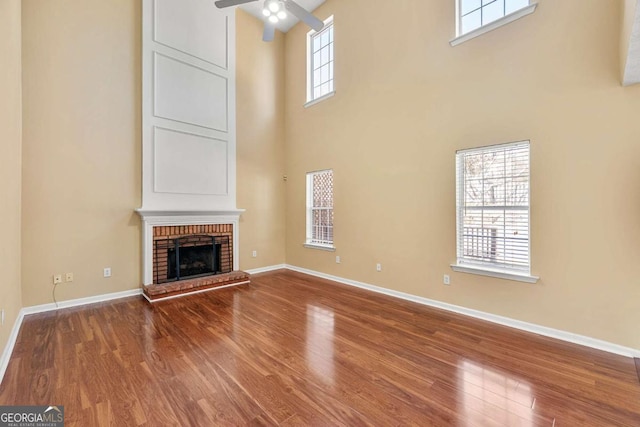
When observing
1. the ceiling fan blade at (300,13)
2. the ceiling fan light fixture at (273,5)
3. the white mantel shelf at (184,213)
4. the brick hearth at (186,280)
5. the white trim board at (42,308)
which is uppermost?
the ceiling fan light fixture at (273,5)

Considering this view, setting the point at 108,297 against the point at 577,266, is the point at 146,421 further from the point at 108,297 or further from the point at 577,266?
the point at 577,266

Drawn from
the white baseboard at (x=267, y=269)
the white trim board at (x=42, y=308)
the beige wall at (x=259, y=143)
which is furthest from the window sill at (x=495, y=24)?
the white trim board at (x=42, y=308)

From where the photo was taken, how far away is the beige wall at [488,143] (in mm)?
2494

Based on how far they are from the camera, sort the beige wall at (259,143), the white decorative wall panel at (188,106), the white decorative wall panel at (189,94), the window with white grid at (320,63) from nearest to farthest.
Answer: the white decorative wall panel at (188,106) < the white decorative wall panel at (189,94) < the window with white grid at (320,63) < the beige wall at (259,143)

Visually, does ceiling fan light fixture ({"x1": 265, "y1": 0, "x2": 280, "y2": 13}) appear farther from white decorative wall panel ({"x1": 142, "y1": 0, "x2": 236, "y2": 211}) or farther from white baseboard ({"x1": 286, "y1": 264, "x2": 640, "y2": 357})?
white baseboard ({"x1": 286, "y1": 264, "x2": 640, "y2": 357})

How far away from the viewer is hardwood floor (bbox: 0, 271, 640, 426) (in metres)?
1.75

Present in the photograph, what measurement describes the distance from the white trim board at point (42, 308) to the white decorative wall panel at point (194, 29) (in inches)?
157

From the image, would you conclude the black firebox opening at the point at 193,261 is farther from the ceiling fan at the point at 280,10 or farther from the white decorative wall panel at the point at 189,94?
the ceiling fan at the point at 280,10

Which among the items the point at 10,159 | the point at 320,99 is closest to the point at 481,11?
the point at 320,99

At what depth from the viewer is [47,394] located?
1912 millimetres

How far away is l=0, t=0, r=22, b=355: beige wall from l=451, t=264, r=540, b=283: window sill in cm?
452

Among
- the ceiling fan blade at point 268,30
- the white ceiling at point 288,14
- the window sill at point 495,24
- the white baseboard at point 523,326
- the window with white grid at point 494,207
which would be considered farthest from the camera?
the white ceiling at point 288,14

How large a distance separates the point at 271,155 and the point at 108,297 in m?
3.73

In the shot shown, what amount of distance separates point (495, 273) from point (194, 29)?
19.5 feet
